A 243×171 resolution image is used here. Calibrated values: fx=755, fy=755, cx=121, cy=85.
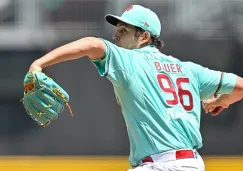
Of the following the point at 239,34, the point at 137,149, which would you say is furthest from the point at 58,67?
the point at 137,149

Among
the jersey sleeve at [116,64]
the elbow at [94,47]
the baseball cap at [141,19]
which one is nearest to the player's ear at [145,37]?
the baseball cap at [141,19]

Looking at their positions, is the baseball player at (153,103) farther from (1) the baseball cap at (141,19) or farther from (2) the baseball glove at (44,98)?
(2) the baseball glove at (44,98)

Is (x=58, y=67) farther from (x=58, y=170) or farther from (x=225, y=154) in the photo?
(x=225, y=154)

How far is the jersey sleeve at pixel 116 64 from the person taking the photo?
3.31 metres

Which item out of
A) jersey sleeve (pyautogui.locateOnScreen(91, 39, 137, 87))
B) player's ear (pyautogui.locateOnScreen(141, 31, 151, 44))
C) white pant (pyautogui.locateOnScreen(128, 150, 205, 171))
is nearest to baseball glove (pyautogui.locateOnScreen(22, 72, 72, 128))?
jersey sleeve (pyautogui.locateOnScreen(91, 39, 137, 87))

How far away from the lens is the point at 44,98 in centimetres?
327

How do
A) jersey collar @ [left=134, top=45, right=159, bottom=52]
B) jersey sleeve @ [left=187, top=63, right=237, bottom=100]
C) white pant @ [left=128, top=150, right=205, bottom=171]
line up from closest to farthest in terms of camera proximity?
white pant @ [left=128, top=150, right=205, bottom=171]
jersey collar @ [left=134, top=45, right=159, bottom=52]
jersey sleeve @ [left=187, top=63, right=237, bottom=100]

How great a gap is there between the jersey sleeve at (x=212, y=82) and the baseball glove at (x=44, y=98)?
770 millimetres

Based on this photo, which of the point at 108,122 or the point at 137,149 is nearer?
the point at 137,149

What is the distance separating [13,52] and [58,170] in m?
1.38

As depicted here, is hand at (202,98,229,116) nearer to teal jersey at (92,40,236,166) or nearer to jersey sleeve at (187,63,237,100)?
jersey sleeve at (187,63,237,100)

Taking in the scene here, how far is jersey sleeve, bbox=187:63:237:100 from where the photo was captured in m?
3.74

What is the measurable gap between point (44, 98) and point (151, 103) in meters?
0.50

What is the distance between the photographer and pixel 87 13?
7844 millimetres
